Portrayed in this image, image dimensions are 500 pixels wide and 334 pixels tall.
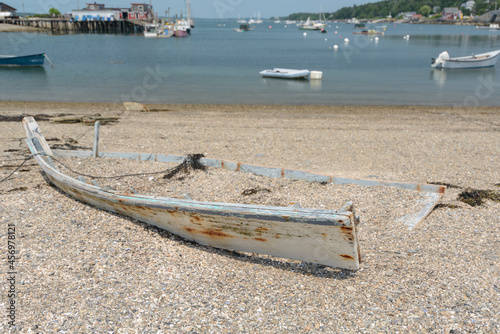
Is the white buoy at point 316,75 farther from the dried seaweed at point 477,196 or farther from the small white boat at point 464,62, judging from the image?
the dried seaweed at point 477,196

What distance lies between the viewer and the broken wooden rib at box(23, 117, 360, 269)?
4.72m

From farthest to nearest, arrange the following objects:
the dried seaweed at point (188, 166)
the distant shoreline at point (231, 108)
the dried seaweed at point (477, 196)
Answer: the distant shoreline at point (231, 108)
the dried seaweed at point (188, 166)
the dried seaweed at point (477, 196)

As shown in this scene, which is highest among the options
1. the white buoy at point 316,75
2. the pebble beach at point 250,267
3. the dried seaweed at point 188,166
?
the white buoy at point 316,75

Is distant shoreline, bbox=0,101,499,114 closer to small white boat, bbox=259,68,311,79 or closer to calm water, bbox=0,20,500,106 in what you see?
calm water, bbox=0,20,500,106

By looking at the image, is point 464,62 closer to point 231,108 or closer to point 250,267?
point 231,108

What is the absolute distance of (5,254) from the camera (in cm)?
552

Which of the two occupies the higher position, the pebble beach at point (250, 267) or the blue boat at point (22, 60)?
the blue boat at point (22, 60)

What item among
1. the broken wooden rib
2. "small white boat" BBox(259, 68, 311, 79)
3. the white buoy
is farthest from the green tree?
the broken wooden rib

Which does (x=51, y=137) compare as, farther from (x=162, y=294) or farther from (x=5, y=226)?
(x=162, y=294)

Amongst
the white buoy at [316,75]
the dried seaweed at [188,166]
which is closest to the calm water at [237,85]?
the white buoy at [316,75]

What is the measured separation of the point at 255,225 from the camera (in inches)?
202

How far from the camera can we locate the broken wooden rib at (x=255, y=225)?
472 cm

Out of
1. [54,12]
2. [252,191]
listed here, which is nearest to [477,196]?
[252,191]

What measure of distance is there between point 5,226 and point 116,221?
168 centimetres
